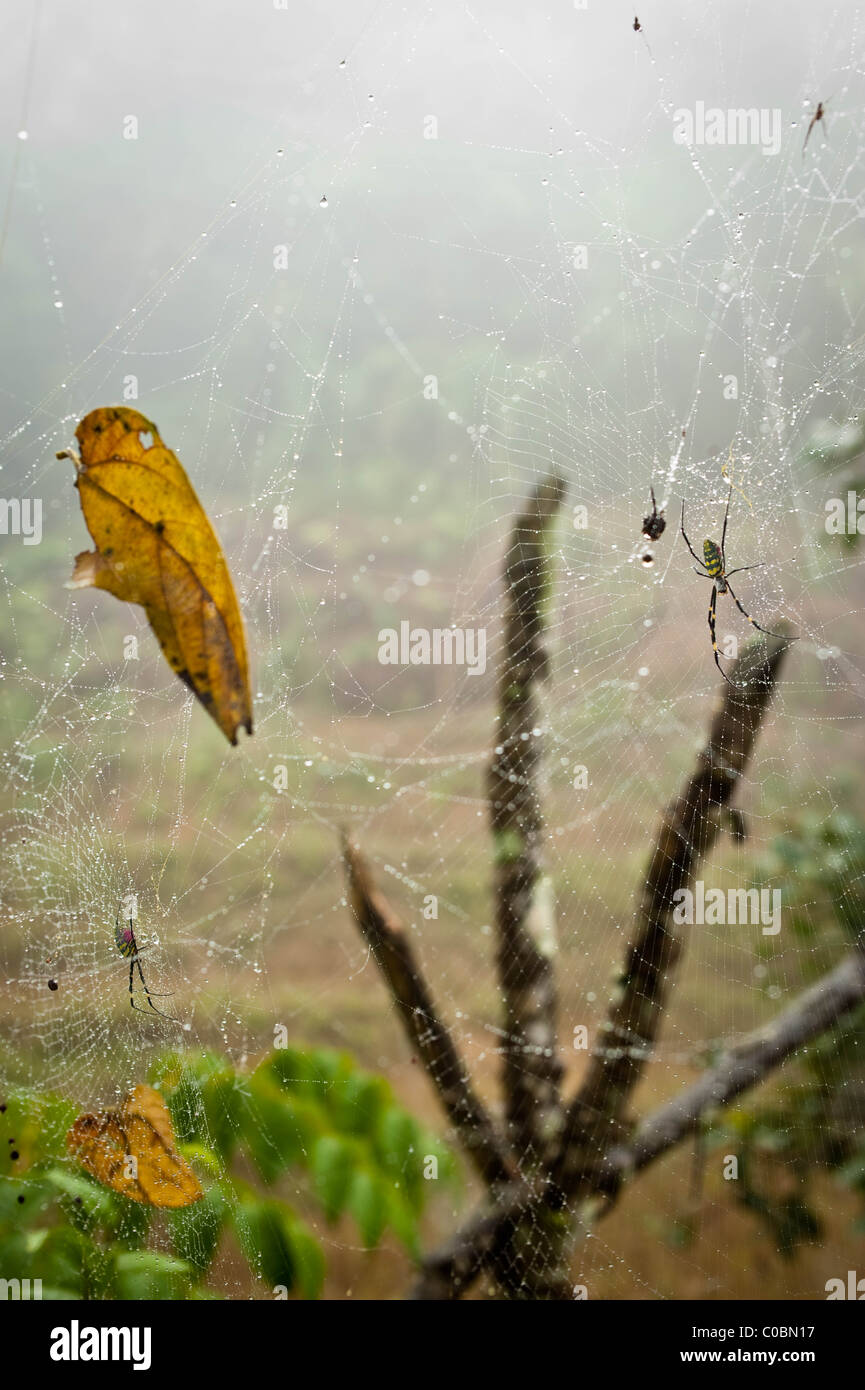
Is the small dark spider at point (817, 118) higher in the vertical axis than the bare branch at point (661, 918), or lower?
higher

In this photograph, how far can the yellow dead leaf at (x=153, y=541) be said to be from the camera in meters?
0.31

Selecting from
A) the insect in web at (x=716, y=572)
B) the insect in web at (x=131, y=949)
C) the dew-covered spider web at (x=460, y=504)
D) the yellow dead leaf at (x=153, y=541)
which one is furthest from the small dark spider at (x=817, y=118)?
the insect in web at (x=131, y=949)

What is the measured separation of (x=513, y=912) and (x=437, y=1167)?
8.0 inches

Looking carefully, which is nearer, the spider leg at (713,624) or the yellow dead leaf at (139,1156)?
the yellow dead leaf at (139,1156)

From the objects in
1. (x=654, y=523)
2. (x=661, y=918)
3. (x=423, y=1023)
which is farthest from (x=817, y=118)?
(x=423, y=1023)

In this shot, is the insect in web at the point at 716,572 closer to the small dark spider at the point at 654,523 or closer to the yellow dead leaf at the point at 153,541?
the small dark spider at the point at 654,523

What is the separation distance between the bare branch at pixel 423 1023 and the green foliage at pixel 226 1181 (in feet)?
0.15

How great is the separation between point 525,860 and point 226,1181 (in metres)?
0.32

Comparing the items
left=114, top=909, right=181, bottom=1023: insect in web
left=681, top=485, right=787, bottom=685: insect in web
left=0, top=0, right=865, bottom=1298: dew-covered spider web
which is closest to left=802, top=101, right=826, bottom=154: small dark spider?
left=0, top=0, right=865, bottom=1298: dew-covered spider web

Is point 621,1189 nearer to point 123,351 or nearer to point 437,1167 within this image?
point 437,1167

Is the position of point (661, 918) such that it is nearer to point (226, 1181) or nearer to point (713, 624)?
point (713, 624)

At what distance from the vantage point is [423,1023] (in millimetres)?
680

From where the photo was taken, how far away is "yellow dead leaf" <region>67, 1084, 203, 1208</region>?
0.50 metres

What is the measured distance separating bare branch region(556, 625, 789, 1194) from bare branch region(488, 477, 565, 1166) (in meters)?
0.03
